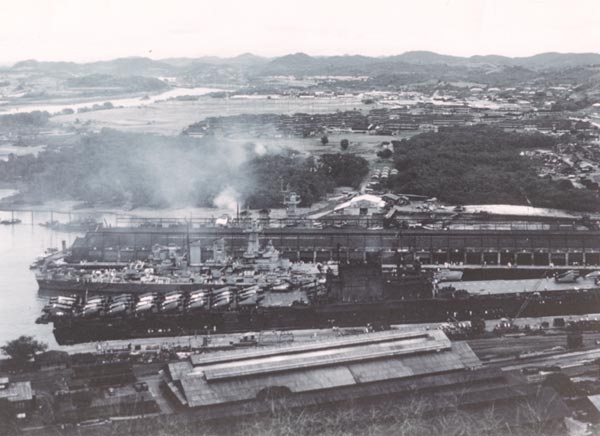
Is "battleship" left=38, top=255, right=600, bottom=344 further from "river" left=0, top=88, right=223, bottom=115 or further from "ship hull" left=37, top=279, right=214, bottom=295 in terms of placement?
"river" left=0, top=88, right=223, bottom=115

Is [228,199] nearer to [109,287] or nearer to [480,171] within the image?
[480,171]

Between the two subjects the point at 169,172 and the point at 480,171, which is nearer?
the point at 480,171

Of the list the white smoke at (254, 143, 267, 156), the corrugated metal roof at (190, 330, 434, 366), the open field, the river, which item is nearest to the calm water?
the corrugated metal roof at (190, 330, 434, 366)

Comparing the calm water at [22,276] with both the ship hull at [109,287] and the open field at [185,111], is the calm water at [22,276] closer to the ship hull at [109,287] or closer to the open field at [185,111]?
the ship hull at [109,287]

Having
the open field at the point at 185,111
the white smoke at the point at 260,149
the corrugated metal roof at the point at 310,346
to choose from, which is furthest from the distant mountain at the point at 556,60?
the corrugated metal roof at the point at 310,346

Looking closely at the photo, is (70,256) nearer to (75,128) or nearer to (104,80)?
(75,128)

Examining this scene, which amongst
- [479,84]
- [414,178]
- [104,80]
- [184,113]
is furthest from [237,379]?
[479,84]

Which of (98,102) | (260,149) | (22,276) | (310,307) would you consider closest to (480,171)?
(260,149)
